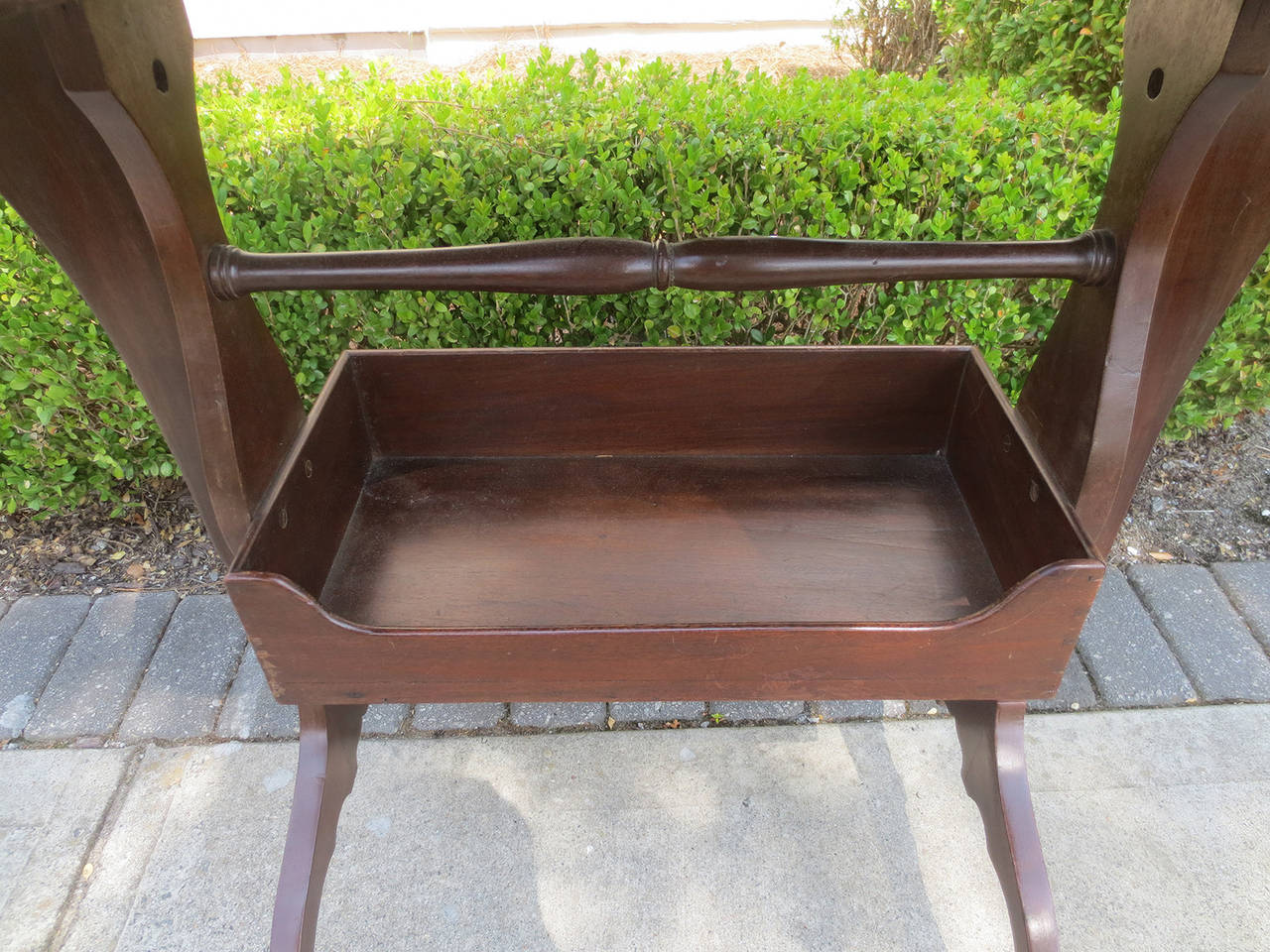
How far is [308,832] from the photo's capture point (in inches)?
45.9

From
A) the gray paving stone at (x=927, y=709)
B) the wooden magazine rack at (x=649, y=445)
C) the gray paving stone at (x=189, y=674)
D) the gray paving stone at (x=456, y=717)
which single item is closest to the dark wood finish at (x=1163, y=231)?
the wooden magazine rack at (x=649, y=445)

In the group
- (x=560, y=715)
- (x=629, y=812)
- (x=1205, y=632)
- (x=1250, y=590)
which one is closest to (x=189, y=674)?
(x=560, y=715)

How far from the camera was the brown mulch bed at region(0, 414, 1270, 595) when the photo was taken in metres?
2.15

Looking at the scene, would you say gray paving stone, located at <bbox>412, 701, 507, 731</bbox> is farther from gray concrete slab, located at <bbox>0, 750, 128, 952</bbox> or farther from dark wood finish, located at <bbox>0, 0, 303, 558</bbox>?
dark wood finish, located at <bbox>0, 0, 303, 558</bbox>

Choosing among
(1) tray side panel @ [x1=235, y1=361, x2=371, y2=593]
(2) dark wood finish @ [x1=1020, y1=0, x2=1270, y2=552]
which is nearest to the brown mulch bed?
(1) tray side panel @ [x1=235, y1=361, x2=371, y2=593]

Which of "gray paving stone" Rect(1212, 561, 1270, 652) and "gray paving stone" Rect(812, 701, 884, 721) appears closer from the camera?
"gray paving stone" Rect(812, 701, 884, 721)

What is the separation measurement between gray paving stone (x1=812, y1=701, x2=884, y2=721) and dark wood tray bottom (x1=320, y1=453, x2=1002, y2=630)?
58cm

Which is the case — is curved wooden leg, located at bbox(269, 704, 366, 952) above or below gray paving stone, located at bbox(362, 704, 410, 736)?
above

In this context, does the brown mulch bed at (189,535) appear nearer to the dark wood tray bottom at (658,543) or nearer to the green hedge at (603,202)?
the green hedge at (603,202)

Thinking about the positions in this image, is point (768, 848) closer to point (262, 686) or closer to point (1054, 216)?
point (262, 686)

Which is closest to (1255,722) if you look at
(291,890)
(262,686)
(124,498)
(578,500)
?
(578,500)

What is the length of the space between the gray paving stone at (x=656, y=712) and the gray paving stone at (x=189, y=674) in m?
0.86

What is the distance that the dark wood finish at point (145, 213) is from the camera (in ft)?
2.94

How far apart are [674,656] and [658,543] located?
1.18ft
